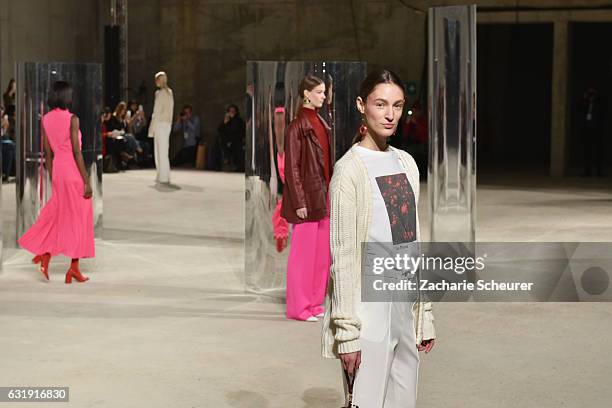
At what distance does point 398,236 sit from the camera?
4070 millimetres

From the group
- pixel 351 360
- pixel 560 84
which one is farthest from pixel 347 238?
pixel 560 84

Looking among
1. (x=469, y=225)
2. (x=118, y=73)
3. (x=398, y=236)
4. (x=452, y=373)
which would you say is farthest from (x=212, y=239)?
(x=118, y=73)

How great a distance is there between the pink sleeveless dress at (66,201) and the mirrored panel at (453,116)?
9.10 feet

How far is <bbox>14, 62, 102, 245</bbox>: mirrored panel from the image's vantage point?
11.4 m

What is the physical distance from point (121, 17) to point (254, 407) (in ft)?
65.7

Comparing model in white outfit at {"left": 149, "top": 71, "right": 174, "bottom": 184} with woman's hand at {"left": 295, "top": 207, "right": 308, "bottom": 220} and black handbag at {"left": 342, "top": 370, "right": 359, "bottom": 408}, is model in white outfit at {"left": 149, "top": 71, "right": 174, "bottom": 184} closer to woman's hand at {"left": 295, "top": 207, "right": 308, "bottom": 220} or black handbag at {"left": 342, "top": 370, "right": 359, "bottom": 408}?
woman's hand at {"left": 295, "top": 207, "right": 308, "bottom": 220}

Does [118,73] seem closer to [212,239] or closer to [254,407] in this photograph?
[212,239]

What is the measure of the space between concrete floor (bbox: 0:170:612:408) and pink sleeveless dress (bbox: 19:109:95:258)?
12.1 inches

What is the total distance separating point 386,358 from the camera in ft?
13.3

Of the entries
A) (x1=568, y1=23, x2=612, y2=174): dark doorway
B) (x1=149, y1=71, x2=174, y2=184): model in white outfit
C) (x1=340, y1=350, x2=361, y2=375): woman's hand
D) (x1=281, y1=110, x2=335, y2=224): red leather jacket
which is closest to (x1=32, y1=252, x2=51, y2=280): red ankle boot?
(x1=281, y1=110, x2=335, y2=224): red leather jacket

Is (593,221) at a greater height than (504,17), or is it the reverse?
(504,17)

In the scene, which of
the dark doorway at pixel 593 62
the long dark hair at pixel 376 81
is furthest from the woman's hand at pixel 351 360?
the dark doorway at pixel 593 62

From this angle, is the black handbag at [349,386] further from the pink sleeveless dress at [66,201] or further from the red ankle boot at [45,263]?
the red ankle boot at [45,263]

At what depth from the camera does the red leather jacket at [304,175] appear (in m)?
8.15
